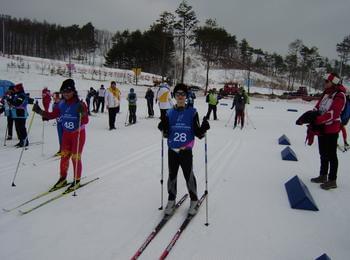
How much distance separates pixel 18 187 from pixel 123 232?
266 cm

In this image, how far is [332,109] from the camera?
4996mm

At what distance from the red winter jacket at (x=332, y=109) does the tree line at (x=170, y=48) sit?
3289 centimetres

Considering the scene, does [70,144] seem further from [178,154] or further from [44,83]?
[44,83]

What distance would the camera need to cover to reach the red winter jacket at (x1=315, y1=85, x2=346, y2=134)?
196 inches

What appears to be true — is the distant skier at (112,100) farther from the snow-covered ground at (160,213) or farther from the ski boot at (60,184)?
the ski boot at (60,184)

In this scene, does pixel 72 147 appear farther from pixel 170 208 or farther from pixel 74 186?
pixel 170 208

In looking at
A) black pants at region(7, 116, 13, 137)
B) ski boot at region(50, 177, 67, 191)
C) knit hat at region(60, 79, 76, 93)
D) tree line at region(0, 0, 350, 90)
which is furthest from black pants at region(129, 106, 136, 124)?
tree line at region(0, 0, 350, 90)

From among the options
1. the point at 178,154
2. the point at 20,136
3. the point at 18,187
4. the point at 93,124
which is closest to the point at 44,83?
the point at 93,124

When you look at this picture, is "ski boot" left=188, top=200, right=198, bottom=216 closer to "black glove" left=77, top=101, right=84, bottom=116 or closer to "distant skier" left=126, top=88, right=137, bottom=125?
"black glove" left=77, top=101, right=84, bottom=116

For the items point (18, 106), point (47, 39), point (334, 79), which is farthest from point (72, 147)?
point (47, 39)

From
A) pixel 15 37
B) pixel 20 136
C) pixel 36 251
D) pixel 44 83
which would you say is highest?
pixel 15 37

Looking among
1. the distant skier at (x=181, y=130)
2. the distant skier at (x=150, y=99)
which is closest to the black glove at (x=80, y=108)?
the distant skier at (x=181, y=130)

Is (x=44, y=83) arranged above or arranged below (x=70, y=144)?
above

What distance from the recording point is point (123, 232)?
3752 mm
